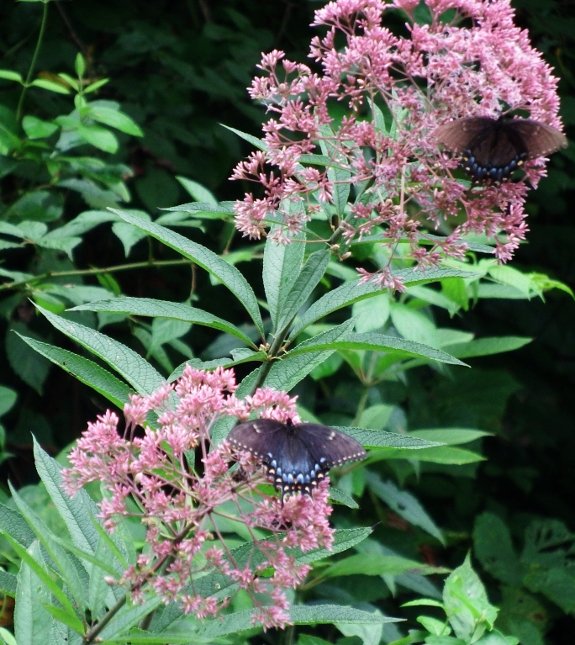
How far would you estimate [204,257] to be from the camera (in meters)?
1.56

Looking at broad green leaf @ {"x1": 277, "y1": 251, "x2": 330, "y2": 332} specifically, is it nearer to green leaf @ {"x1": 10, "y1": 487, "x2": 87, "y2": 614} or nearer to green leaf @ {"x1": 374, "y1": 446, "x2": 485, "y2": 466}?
green leaf @ {"x1": 10, "y1": 487, "x2": 87, "y2": 614}

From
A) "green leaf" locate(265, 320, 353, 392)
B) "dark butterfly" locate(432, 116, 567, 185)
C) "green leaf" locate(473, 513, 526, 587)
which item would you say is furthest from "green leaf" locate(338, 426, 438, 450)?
"green leaf" locate(473, 513, 526, 587)

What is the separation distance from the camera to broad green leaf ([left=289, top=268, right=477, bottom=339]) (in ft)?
4.91

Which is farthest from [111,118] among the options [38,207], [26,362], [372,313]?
[372,313]

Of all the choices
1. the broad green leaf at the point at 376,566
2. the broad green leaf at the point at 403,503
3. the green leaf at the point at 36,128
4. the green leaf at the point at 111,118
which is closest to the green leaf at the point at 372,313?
the broad green leaf at the point at 376,566

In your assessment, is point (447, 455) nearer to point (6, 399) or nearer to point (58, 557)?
point (6, 399)

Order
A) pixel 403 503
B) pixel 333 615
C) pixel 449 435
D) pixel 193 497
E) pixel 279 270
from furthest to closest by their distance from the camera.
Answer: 1. pixel 403 503
2. pixel 449 435
3. pixel 279 270
4. pixel 333 615
5. pixel 193 497

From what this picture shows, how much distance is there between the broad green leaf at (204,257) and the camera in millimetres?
1485

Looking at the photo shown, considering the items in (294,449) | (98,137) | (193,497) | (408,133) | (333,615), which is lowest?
(333,615)

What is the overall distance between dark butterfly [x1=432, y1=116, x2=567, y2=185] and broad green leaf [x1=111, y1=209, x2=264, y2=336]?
470mm

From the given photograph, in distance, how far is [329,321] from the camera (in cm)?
352

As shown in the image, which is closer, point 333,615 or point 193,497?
point 193,497

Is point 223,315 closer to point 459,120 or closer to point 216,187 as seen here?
point 216,187

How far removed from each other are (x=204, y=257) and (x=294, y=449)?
482 mm
